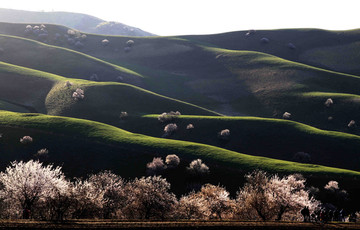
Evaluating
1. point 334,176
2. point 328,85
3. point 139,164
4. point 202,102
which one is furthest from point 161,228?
point 328,85

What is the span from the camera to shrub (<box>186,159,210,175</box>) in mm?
65812

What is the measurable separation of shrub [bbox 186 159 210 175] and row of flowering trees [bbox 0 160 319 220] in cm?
1236

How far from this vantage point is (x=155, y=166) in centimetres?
6675

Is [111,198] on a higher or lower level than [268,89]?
lower

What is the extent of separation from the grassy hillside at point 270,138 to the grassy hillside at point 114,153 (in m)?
15.9

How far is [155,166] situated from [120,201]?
1689 cm

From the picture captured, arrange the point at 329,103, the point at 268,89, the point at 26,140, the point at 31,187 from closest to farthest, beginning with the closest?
the point at 31,187 → the point at 26,140 → the point at 329,103 → the point at 268,89

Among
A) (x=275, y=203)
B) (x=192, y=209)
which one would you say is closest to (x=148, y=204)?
(x=192, y=209)

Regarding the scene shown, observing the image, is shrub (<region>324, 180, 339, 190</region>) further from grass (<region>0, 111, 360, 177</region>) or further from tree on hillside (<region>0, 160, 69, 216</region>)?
tree on hillside (<region>0, 160, 69, 216</region>)

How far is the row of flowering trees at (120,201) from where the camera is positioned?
42.2 metres

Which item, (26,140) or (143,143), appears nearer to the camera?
(26,140)

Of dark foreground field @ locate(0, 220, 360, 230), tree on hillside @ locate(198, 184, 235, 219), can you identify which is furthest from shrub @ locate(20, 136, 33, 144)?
tree on hillside @ locate(198, 184, 235, 219)

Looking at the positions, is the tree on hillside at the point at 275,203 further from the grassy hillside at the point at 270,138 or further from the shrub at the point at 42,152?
the shrub at the point at 42,152

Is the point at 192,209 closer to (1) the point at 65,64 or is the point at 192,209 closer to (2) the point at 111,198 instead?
(2) the point at 111,198
